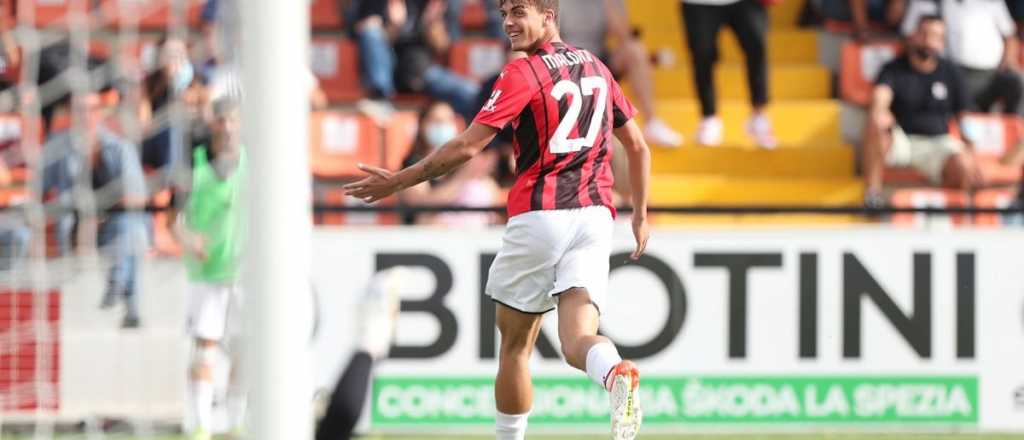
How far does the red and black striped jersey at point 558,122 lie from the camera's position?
529cm

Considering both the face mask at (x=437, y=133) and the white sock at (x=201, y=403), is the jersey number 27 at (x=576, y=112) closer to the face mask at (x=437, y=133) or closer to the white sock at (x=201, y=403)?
the white sock at (x=201, y=403)

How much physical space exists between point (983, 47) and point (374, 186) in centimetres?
746

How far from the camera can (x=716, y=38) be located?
424 inches

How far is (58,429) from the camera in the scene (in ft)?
26.3

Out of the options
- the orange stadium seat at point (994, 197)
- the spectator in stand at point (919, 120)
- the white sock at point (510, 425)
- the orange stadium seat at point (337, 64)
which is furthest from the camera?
the orange stadium seat at point (337, 64)

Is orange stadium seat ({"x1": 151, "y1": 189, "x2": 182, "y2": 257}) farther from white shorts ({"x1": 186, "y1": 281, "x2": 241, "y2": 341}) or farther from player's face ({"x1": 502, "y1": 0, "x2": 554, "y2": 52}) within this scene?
player's face ({"x1": 502, "y1": 0, "x2": 554, "y2": 52})

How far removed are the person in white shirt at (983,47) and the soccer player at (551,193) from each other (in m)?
6.34

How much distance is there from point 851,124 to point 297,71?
8.54 m

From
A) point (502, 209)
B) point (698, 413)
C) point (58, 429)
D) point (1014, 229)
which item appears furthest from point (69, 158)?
point (1014, 229)

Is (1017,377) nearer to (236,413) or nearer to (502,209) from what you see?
(502,209)

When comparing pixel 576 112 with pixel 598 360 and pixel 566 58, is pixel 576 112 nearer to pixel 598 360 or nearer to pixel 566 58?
pixel 566 58

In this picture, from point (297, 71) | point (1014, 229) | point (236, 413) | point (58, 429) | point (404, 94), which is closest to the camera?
point (297, 71)

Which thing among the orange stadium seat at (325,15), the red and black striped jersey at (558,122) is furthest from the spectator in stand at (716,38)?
the red and black striped jersey at (558,122)

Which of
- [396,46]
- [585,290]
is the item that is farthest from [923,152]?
[585,290]
